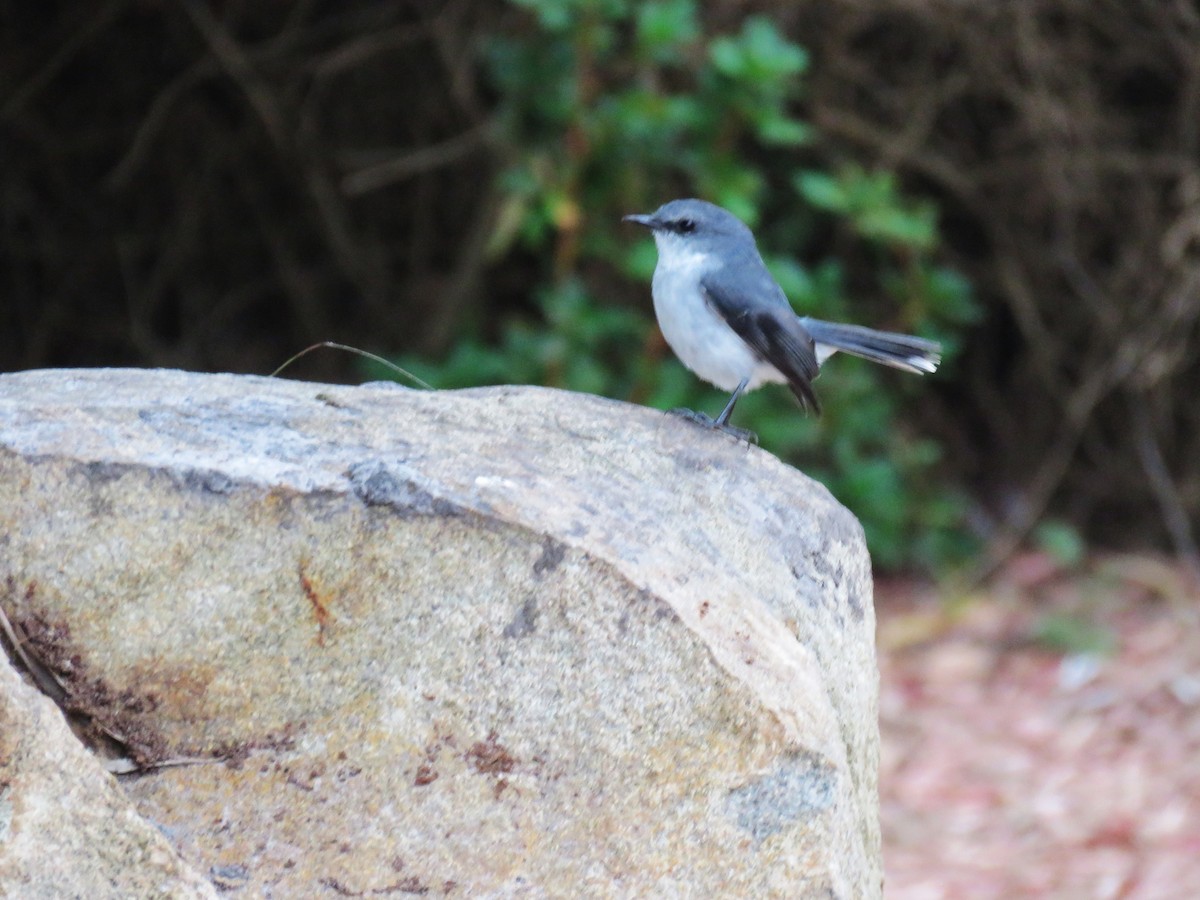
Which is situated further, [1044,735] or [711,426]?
[1044,735]

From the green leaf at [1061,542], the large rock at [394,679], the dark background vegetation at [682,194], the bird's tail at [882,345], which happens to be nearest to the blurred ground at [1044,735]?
the green leaf at [1061,542]

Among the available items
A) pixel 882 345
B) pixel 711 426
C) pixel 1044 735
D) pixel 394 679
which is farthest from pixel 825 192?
pixel 394 679

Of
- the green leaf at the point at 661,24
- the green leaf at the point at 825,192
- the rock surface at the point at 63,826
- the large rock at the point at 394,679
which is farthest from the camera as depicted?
the green leaf at the point at 825,192

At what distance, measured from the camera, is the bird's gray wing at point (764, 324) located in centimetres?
388

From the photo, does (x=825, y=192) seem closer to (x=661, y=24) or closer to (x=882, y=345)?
(x=661, y=24)

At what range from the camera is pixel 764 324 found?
3.88 m

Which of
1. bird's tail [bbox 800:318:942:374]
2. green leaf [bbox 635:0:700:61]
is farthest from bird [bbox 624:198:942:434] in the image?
green leaf [bbox 635:0:700:61]

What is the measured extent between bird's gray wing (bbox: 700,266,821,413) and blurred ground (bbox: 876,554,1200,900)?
5.85 feet

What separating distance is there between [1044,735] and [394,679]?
3899mm

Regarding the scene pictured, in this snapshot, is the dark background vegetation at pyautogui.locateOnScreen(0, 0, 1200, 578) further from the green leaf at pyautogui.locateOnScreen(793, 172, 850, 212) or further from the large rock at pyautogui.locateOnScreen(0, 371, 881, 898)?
the large rock at pyautogui.locateOnScreen(0, 371, 881, 898)

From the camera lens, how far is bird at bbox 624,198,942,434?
3.89m

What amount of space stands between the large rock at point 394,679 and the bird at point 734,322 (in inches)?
58.5

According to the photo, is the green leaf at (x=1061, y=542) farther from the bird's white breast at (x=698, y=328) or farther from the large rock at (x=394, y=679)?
the large rock at (x=394, y=679)

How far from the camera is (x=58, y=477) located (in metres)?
2.28
